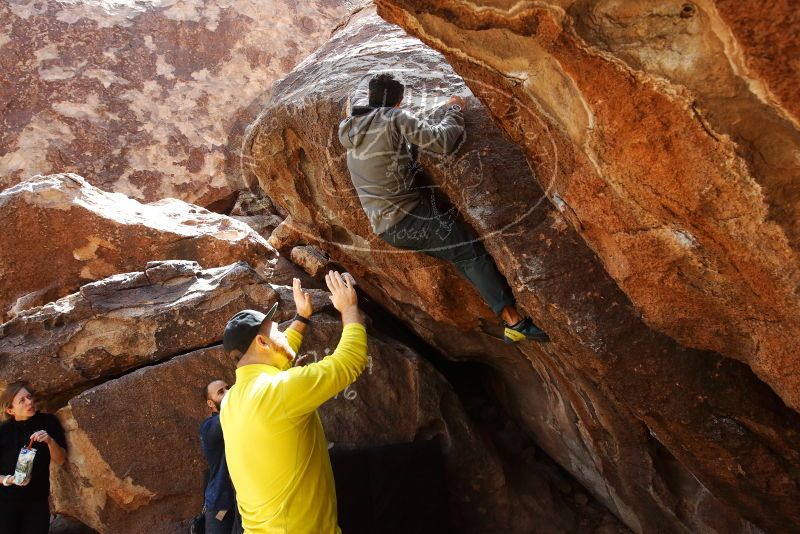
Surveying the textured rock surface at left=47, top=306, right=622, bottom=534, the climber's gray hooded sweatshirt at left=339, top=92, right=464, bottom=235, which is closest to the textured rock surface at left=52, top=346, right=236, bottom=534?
the textured rock surface at left=47, top=306, right=622, bottom=534

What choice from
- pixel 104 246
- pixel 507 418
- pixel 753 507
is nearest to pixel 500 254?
pixel 753 507

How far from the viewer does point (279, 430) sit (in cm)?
226

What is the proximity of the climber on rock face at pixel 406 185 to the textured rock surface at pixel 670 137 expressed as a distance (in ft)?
1.29

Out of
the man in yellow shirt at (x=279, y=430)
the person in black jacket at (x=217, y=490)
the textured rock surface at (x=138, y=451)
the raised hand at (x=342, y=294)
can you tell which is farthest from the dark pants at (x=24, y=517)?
the raised hand at (x=342, y=294)

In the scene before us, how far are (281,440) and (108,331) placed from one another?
2560 mm

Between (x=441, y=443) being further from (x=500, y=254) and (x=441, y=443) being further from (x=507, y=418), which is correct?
(x=500, y=254)

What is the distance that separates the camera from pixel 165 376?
4.04 m

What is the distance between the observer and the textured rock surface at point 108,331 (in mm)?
4121

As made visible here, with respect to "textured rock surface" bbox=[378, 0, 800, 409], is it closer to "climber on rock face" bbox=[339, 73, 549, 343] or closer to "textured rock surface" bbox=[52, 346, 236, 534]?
"climber on rock face" bbox=[339, 73, 549, 343]

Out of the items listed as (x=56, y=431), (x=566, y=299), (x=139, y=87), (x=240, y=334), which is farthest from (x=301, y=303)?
(x=139, y=87)

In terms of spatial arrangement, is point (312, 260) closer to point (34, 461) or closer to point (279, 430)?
point (34, 461)

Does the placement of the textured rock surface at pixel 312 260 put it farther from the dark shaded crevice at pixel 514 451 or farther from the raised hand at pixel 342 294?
the raised hand at pixel 342 294

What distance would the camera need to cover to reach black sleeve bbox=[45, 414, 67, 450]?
3.86 m

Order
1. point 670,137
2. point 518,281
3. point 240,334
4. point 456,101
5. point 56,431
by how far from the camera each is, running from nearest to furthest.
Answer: point 670,137, point 240,334, point 518,281, point 456,101, point 56,431
